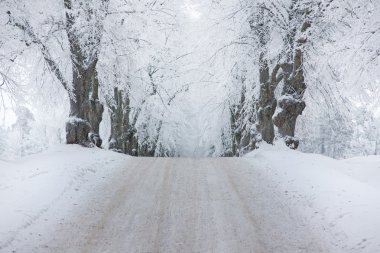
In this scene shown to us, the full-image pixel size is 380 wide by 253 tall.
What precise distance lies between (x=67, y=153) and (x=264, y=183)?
21.6ft

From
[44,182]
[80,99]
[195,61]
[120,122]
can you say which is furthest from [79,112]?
[195,61]

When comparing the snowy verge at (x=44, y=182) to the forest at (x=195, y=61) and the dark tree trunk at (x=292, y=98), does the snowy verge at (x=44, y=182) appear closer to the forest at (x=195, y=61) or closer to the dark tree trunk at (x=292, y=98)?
the forest at (x=195, y=61)

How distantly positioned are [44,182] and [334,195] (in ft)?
21.1

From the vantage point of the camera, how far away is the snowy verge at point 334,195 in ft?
23.1

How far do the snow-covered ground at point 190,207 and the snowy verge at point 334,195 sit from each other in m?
0.02

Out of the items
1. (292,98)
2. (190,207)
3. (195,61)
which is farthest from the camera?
(195,61)

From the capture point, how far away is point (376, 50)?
10242 millimetres

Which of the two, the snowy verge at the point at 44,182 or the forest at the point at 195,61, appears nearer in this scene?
the snowy verge at the point at 44,182

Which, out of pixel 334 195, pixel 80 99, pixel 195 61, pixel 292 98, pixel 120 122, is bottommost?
pixel 334 195

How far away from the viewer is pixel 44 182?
32.9 ft

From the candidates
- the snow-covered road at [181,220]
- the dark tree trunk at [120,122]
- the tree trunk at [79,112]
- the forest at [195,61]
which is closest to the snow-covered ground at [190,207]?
the snow-covered road at [181,220]

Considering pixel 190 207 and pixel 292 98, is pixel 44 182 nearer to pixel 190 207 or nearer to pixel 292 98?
pixel 190 207

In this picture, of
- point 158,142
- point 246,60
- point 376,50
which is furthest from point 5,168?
point 158,142

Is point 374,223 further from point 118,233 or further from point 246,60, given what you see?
point 246,60
